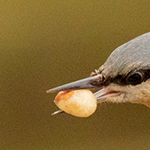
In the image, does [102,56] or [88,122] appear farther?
[88,122]

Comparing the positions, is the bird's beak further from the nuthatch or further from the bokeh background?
the bokeh background

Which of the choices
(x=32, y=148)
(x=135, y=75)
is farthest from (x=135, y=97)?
(x=32, y=148)

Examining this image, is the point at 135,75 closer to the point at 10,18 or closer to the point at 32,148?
the point at 10,18

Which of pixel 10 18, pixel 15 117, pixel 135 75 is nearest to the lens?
pixel 135 75

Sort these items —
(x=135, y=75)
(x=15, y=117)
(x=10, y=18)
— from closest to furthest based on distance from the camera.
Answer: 1. (x=135, y=75)
2. (x=10, y=18)
3. (x=15, y=117)

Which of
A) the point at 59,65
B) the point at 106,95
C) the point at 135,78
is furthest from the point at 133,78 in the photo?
the point at 59,65

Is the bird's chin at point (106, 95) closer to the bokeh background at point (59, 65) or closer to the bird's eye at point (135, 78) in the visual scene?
the bird's eye at point (135, 78)

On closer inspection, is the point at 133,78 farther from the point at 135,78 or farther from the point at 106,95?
the point at 106,95
